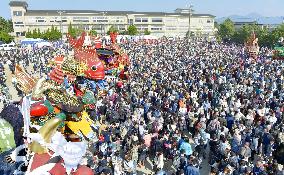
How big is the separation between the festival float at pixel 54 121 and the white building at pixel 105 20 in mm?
68463

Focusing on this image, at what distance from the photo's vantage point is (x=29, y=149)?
19.2 feet

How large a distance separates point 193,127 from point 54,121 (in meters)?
8.97

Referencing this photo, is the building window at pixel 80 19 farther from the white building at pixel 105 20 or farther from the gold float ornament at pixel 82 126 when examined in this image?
the gold float ornament at pixel 82 126

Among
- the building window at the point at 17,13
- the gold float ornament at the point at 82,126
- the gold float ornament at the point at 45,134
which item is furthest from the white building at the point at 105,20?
the gold float ornament at the point at 45,134

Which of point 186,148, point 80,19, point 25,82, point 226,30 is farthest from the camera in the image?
point 80,19

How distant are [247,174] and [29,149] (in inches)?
245

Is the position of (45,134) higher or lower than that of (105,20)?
lower

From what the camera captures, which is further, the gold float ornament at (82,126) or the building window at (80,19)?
the building window at (80,19)

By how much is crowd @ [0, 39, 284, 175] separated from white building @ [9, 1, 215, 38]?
66.1 m

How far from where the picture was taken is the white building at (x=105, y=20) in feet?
291

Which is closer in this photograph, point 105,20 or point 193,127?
point 193,127

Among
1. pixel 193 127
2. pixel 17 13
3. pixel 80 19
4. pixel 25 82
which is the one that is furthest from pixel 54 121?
pixel 80 19

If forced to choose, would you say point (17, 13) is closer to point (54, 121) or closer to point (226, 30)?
point (226, 30)

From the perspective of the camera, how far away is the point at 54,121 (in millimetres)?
6219
